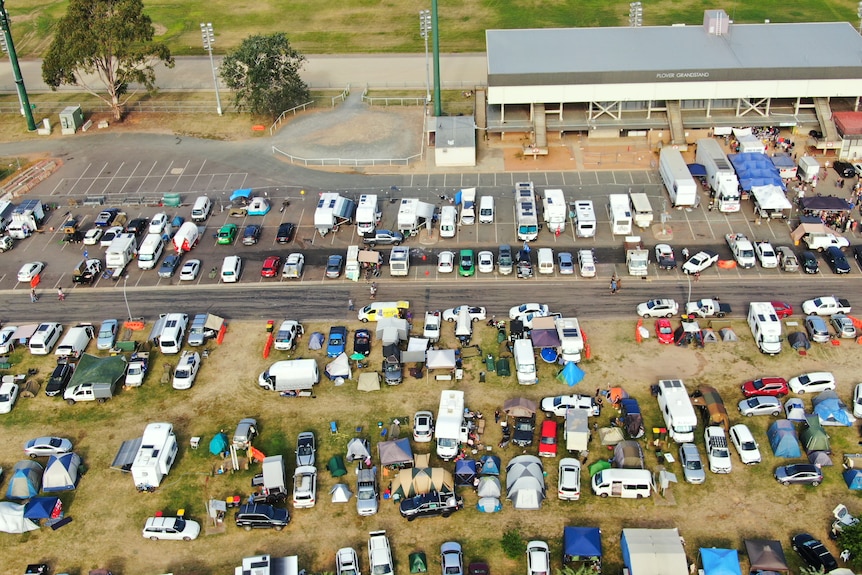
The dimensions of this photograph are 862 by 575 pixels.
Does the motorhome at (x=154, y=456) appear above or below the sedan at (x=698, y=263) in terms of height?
below

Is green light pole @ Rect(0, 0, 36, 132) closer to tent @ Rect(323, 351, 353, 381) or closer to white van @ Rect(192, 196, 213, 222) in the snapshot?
white van @ Rect(192, 196, 213, 222)

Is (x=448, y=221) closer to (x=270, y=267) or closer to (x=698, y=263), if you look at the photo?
(x=270, y=267)

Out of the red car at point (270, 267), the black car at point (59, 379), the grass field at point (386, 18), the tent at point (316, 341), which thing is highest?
the grass field at point (386, 18)

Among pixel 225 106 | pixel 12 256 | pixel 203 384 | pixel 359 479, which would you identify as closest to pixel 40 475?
pixel 203 384

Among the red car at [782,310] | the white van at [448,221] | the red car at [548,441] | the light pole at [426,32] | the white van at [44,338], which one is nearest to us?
the red car at [548,441]

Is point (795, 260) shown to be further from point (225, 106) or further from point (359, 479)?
point (225, 106)

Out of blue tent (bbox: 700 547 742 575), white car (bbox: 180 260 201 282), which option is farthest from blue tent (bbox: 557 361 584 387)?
white car (bbox: 180 260 201 282)

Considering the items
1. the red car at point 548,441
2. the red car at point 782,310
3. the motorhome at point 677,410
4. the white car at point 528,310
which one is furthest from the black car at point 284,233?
the red car at point 782,310

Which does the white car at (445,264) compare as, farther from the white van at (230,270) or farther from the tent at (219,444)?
the tent at (219,444)
